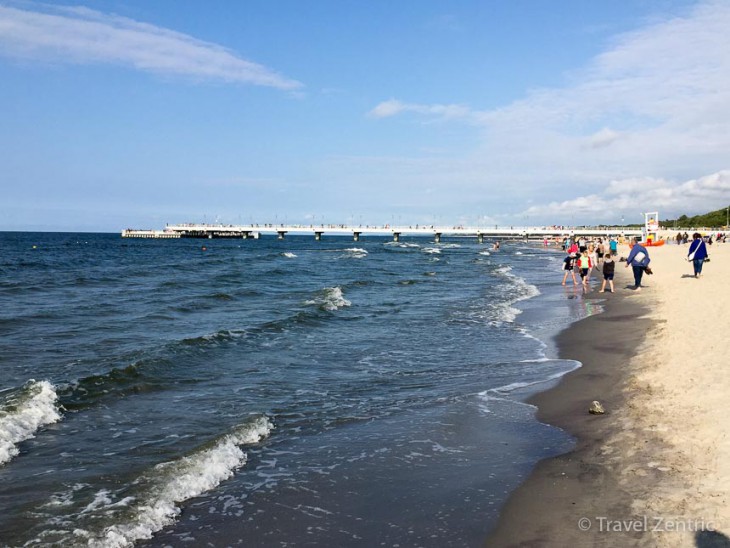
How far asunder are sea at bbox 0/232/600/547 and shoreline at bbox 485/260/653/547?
208mm

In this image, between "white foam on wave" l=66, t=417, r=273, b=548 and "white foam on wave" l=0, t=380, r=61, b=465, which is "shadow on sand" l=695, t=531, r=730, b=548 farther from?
"white foam on wave" l=0, t=380, r=61, b=465

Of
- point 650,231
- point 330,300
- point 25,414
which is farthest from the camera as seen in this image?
point 650,231

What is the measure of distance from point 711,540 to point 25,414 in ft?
26.7

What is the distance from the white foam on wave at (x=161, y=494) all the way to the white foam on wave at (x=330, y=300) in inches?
518

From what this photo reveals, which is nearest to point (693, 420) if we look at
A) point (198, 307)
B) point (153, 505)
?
point (153, 505)

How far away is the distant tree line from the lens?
121419 millimetres

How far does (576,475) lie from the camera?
18.8 ft

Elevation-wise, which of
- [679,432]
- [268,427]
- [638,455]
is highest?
[679,432]

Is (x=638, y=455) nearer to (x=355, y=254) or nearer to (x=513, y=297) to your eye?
(x=513, y=297)

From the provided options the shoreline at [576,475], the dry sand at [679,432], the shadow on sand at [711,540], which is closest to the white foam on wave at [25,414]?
the shoreline at [576,475]

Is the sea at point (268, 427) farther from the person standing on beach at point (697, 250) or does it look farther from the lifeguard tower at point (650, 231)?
the lifeguard tower at point (650, 231)

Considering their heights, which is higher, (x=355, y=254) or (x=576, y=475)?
(x=355, y=254)

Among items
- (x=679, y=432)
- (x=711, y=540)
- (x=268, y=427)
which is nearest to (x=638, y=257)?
(x=679, y=432)

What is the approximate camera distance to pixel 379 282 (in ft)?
105
